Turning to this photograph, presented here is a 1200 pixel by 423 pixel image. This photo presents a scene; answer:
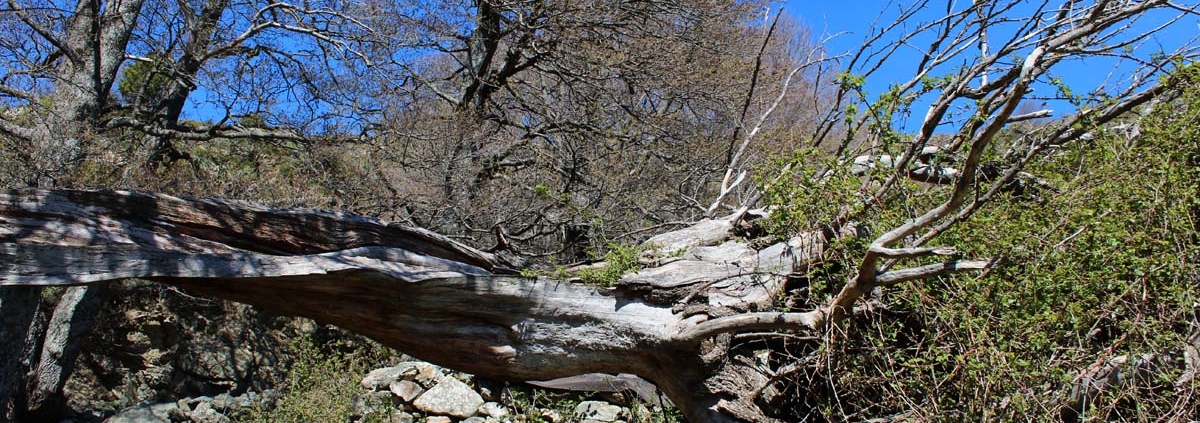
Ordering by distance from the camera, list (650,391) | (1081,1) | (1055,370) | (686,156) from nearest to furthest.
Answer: (1055,370) → (1081,1) → (650,391) → (686,156)

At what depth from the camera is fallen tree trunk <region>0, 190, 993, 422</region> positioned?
3451mm

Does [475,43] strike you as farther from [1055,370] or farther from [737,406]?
[1055,370]

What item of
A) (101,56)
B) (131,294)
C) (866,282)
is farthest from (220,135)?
(866,282)

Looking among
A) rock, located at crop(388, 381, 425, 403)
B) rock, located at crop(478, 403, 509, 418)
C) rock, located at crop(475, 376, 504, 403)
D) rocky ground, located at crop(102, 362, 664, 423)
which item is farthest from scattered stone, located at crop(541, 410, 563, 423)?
rock, located at crop(388, 381, 425, 403)

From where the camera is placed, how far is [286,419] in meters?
7.33

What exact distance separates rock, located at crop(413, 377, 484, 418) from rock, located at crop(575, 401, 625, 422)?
1.49 metres

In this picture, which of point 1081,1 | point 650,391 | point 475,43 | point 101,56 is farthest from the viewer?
point 475,43

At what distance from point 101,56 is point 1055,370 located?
341 inches

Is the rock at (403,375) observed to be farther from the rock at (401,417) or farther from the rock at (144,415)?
the rock at (144,415)

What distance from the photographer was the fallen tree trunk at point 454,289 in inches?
A: 136

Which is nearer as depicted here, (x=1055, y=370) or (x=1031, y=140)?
(x=1055, y=370)

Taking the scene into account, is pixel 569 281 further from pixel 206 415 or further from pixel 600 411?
pixel 206 415

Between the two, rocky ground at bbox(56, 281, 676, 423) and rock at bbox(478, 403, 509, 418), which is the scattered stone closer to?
rocky ground at bbox(56, 281, 676, 423)

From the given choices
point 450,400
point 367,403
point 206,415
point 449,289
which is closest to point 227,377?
point 206,415
